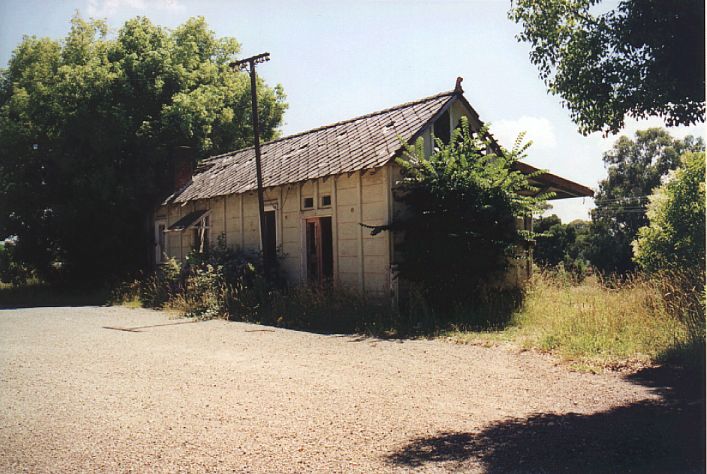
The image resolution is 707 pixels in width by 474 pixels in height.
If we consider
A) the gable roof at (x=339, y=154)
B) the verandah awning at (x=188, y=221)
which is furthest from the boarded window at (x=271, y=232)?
the verandah awning at (x=188, y=221)

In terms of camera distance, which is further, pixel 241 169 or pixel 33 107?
pixel 33 107

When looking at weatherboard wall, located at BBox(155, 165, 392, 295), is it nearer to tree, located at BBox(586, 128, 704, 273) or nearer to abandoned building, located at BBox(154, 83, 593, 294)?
abandoned building, located at BBox(154, 83, 593, 294)

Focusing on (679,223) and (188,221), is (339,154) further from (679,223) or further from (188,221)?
(679,223)

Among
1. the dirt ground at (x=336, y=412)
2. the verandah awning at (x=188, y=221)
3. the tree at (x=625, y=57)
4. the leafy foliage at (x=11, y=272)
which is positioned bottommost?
the dirt ground at (x=336, y=412)

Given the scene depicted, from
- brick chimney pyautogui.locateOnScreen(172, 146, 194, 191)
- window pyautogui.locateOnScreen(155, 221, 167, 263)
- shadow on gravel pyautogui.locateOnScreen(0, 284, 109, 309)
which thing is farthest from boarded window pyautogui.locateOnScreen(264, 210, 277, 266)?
window pyautogui.locateOnScreen(155, 221, 167, 263)

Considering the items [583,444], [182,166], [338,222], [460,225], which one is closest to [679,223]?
[460,225]

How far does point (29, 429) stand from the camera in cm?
478

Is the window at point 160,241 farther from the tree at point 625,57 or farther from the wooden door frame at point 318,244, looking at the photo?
the tree at point 625,57

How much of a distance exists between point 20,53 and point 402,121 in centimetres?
1778

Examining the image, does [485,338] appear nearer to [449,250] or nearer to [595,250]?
[449,250]

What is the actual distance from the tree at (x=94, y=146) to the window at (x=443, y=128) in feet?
35.4

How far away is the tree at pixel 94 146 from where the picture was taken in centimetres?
1978

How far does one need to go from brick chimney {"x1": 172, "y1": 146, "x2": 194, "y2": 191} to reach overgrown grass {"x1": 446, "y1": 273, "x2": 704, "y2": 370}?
45.8 feet

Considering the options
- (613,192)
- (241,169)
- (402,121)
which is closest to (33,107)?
(241,169)
